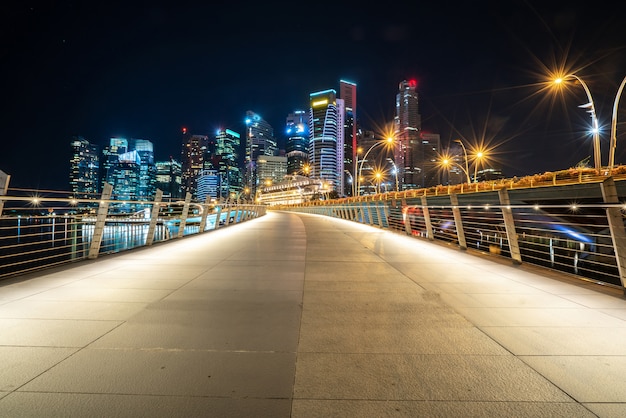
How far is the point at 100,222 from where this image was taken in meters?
8.18

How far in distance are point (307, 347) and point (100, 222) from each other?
7152 mm

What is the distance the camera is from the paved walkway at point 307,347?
2.33 meters

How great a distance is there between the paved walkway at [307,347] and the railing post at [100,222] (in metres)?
2.13

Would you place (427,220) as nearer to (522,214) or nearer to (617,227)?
(522,214)

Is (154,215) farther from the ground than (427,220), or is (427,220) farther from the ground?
(154,215)

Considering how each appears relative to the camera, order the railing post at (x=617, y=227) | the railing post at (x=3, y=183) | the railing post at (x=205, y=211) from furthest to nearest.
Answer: the railing post at (x=205, y=211) < the railing post at (x=3, y=183) < the railing post at (x=617, y=227)

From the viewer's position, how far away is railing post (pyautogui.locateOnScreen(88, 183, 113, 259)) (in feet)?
26.3

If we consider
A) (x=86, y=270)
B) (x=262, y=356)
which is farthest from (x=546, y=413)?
(x=86, y=270)

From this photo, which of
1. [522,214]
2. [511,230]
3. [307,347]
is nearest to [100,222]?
[307,347]

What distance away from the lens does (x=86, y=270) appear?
6660 millimetres

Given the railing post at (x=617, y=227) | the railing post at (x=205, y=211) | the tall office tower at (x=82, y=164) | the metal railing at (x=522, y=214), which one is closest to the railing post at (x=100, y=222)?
the railing post at (x=205, y=211)

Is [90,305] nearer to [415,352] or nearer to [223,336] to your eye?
[223,336]

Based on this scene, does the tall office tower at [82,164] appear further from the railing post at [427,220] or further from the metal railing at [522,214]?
the railing post at [427,220]

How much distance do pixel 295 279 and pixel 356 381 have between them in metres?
3.55
